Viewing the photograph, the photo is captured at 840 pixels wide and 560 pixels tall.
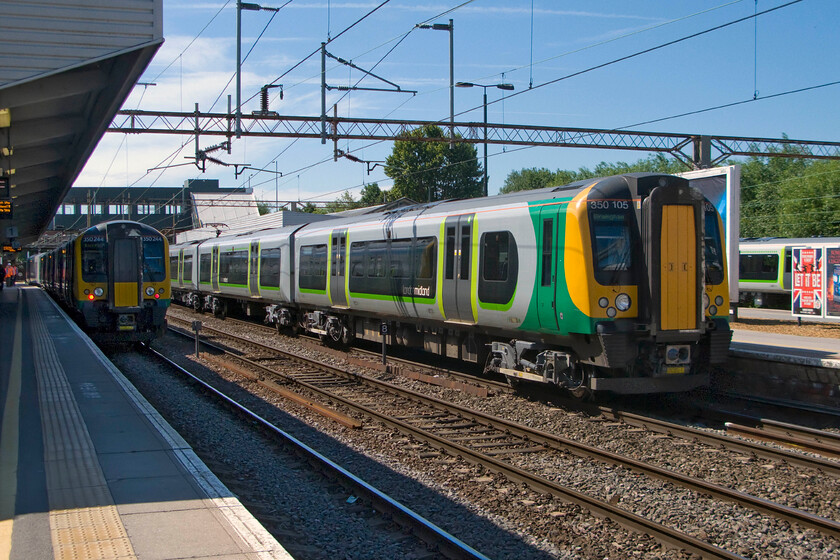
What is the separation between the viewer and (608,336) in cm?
904

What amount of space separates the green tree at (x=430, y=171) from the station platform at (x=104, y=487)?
139 ft

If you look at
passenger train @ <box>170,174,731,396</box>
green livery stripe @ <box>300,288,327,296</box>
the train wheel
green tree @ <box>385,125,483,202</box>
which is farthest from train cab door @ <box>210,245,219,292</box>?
green tree @ <box>385,125,483,202</box>

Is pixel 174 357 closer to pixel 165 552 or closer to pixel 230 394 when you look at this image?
pixel 230 394

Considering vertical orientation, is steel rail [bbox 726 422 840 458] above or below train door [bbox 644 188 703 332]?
below

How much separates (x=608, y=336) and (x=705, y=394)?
11.0ft

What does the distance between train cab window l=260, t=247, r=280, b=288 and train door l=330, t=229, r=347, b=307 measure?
3713 mm

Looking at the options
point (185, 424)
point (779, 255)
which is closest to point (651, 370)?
point (185, 424)

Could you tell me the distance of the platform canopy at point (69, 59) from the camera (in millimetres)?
9828

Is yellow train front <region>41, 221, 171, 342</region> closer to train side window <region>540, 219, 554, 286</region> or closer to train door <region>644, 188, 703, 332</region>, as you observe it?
train side window <region>540, 219, 554, 286</region>

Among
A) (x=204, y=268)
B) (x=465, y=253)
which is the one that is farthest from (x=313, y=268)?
(x=204, y=268)

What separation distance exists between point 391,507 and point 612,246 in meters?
4.95

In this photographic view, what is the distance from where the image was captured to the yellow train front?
16.3 meters

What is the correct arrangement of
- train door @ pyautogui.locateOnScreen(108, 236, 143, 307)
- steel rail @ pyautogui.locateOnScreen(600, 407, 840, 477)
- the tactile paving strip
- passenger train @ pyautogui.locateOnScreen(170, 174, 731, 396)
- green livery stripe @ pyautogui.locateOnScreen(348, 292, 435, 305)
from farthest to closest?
train door @ pyautogui.locateOnScreen(108, 236, 143, 307), green livery stripe @ pyautogui.locateOnScreen(348, 292, 435, 305), passenger train @ pyautogui.locateOnScreen(170, 174, 731, 396), steel rail @ pyautogui.locateOnScreen(600, 407, 840, 477), the tactile paving strip

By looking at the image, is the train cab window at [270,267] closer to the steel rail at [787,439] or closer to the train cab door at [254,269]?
the train cab door at [254,269]
